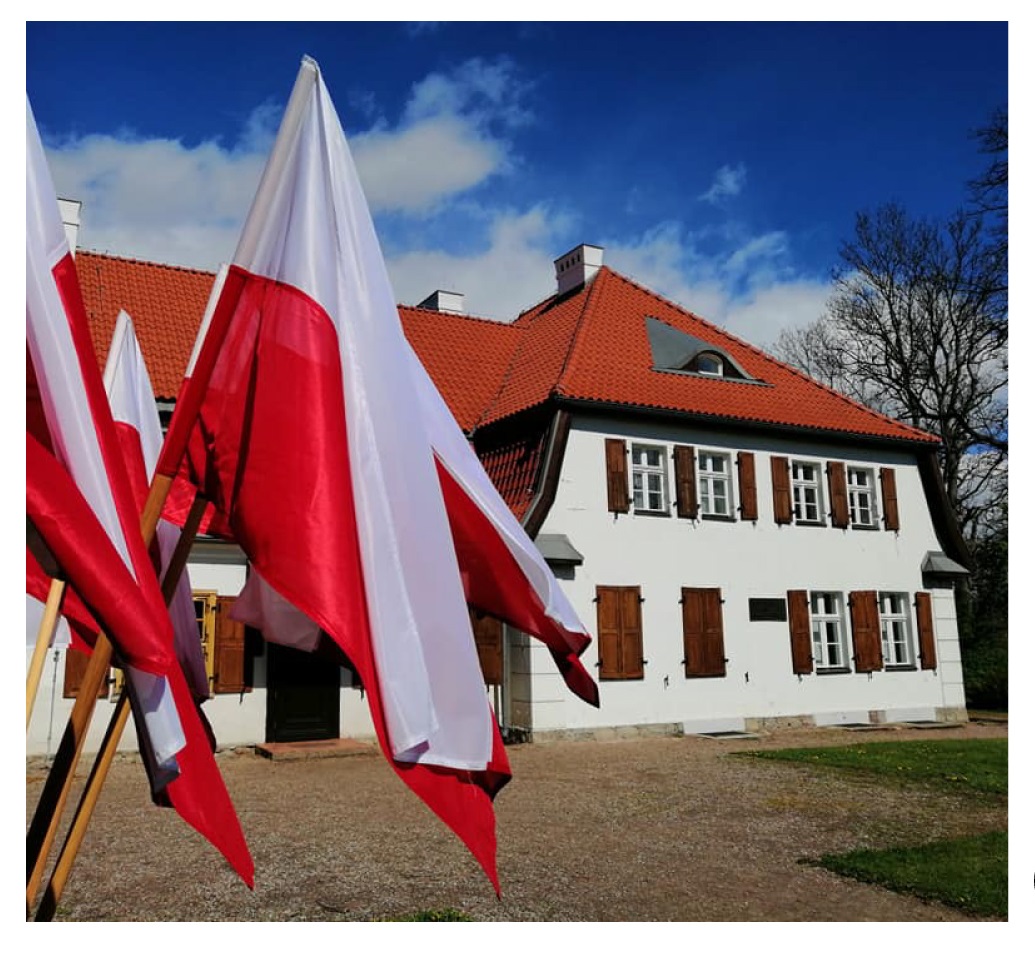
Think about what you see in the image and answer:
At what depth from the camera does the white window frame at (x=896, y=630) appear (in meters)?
17.0

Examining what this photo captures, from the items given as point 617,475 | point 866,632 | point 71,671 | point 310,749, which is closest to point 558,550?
point 617,475

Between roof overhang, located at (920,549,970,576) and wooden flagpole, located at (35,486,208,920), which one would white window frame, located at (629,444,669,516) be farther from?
wooden flagpole, located at (35,486,208,920)

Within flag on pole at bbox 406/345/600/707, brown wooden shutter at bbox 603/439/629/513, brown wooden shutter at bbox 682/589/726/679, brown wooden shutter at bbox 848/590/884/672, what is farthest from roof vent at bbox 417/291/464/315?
flag on pole at bbox 406/345/600/707

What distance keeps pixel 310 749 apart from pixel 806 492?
32.2 feet

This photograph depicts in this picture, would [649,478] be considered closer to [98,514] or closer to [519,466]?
[519,466]

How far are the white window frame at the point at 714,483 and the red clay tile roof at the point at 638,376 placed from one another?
735 millimetres

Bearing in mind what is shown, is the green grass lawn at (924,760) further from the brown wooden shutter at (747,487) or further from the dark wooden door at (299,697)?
the dark wooden door at (299,697)

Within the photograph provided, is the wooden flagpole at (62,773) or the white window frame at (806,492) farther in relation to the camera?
the white window frame at (806,492)

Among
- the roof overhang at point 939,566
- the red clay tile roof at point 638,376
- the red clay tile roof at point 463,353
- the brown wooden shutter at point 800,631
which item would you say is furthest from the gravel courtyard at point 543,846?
the roof overhang at point 939,566

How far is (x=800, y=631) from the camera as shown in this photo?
15.9 m

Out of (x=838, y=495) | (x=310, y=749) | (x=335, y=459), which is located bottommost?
(x=310, y=749)

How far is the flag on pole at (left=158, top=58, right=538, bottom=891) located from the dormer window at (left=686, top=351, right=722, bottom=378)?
14.7 metres

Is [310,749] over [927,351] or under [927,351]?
under
